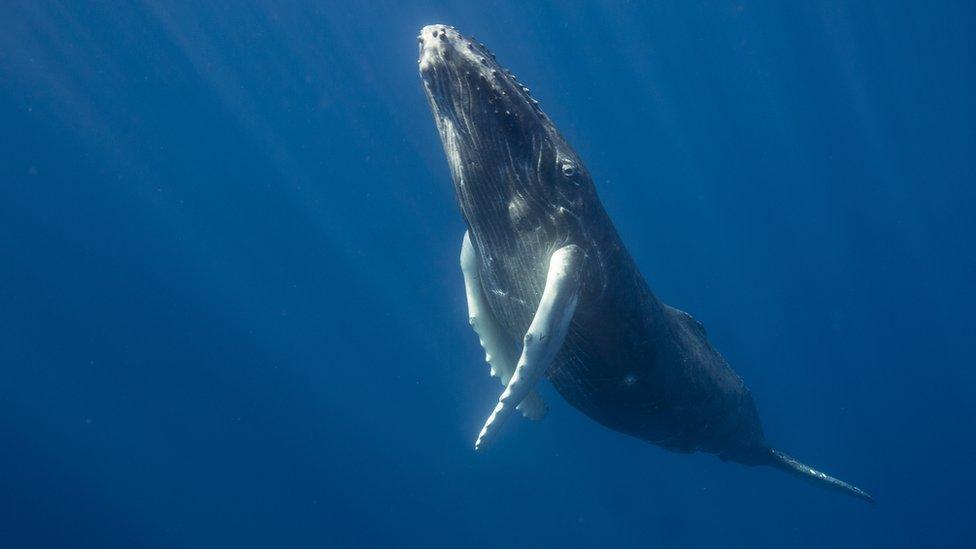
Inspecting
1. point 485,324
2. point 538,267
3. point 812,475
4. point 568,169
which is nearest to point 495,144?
point 568,169

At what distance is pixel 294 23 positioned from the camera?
27.5 meters

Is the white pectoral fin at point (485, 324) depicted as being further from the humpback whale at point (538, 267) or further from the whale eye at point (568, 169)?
the whale eye at point (568, 169)

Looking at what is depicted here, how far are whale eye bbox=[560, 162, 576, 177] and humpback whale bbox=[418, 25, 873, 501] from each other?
2cm

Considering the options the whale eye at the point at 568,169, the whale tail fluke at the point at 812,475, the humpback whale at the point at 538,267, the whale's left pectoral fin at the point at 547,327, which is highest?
the whale tail fluke at the point at 812,475

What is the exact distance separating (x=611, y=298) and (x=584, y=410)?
2.31 metres

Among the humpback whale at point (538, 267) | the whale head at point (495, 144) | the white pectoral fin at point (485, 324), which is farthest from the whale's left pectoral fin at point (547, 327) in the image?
the white pectoral fin at point (485, 324)

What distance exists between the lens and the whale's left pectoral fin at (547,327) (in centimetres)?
461

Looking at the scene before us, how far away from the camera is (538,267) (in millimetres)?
5176

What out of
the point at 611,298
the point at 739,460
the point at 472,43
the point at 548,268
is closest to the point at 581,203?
the point at 548,268

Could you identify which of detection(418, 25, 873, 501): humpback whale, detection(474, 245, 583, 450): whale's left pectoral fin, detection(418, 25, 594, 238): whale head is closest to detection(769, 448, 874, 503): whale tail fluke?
detection(418, 25, 873, 501): humpback whale

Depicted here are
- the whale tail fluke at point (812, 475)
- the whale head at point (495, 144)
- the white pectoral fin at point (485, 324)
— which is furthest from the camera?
the whale tail fluke at point (812, 475)

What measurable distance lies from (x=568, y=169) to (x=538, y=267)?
860 millimetres

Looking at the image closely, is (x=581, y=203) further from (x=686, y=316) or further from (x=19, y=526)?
(x=19, y=526)

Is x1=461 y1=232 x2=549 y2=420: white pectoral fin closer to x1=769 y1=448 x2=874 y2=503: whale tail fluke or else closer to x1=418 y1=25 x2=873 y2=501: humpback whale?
Result: x1=418 y1=25 x2=873 y2=501: humpback whale
